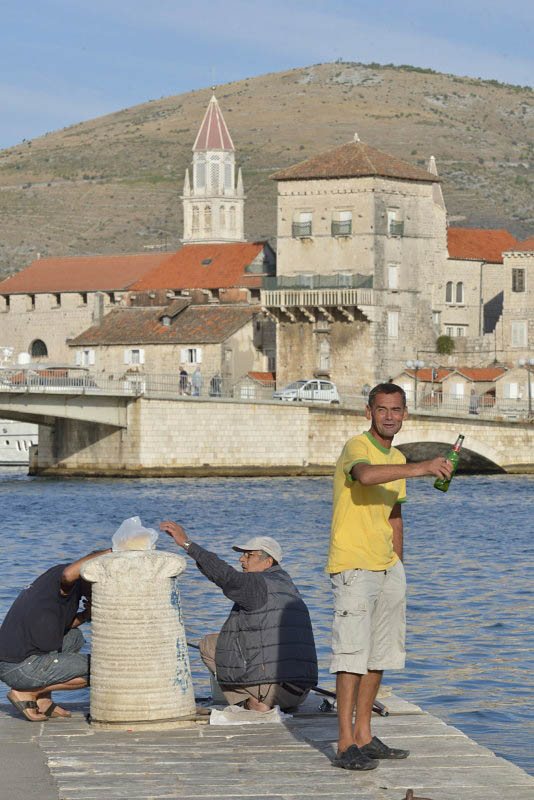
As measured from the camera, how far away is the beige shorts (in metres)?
9.97

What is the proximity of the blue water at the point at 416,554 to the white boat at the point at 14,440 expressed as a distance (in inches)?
274

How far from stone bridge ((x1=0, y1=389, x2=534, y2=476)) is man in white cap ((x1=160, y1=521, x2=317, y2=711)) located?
161ft

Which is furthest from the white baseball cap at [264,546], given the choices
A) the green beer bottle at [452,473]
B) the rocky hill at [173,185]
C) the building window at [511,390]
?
the rocky hill at [173,185]

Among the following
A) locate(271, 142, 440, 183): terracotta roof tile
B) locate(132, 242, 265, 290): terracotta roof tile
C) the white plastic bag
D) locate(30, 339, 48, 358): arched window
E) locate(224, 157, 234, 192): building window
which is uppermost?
locate(224, 157, 234, 192): building window

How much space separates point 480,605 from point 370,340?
165 feet

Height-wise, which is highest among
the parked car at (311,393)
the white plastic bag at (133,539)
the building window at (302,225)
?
the building window at (302,225)

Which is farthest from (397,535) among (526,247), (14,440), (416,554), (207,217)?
(207,217)

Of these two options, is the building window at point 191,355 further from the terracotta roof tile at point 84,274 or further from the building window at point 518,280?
the building window at point 518,280

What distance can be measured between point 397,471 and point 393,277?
68770 mm

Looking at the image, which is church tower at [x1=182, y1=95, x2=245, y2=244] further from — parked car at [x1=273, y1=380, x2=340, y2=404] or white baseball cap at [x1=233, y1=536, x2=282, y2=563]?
white baseball cap at [x1=233, y1=536, x2=282, y2=563]

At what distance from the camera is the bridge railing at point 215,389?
197ft

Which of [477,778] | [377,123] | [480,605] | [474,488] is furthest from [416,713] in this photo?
[377,123]

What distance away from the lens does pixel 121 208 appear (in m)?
172

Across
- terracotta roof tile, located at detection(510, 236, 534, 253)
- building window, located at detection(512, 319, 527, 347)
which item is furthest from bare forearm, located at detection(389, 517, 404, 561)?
terracotta roof tile, located at detection(510, 236, 534, 253)
